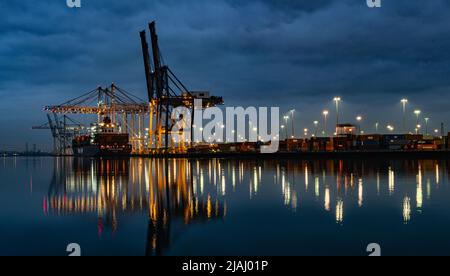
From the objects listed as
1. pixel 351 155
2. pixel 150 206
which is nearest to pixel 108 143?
pixel 351 155

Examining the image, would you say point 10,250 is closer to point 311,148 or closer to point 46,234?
point 46,234

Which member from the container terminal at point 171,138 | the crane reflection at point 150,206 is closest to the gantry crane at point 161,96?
the container terminal at point 171,138

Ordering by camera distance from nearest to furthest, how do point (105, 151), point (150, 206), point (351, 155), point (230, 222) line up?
1. point (230, 222)
2. point (150, 206)
3. point (351, 155)
4. point (105, 151)

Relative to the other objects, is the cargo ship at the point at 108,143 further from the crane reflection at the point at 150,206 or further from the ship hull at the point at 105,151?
the crane reflection at the point at 150,206

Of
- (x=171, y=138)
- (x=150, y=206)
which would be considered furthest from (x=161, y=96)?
(x=150, y=206)

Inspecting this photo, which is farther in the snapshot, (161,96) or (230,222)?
(161,96)

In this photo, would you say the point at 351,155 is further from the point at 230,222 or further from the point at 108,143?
the point at 108,143

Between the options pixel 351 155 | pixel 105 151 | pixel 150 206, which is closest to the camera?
pixel 150 206

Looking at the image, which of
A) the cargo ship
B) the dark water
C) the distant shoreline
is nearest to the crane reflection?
the dark water

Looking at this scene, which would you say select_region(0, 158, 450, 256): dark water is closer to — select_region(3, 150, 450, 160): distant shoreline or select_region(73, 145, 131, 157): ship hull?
select_region(3, 150, 450, 160): distant shoreline

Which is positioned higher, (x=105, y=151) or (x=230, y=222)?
(x=230, y=222)

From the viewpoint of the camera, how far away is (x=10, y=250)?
816 cm
